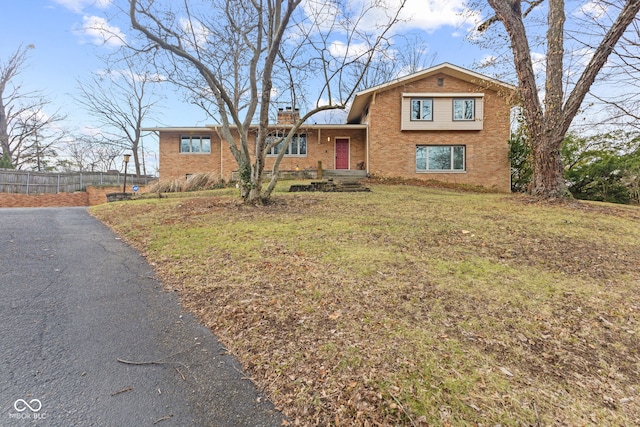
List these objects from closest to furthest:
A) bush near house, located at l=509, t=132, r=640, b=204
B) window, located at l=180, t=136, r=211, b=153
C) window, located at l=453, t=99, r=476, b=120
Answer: bush near house, located at l=509, t=132, r=640, b=204 → window, located at l=453, t=99, r=476, b=120 → window, located at l=180, t=136, r=211, b=153

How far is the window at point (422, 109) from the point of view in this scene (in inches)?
684

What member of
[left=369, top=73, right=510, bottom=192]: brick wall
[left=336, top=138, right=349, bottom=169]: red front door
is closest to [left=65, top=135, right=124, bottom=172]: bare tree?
[left=336, top=138, right=349, bottom=169]: red front door

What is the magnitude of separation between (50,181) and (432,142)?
22.8 meters

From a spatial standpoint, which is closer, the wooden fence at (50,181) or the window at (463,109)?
the wooden fence at (50,181)

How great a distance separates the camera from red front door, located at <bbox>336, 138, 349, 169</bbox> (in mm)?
20016

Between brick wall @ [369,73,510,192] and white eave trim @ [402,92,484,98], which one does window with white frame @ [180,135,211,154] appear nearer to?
brick wall @ [369,73,510,192]

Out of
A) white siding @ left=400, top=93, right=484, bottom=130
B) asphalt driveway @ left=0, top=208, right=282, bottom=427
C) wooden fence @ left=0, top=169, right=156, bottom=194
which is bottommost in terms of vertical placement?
asphalt driveway @ left=0, top=208, right=282, bottom=427

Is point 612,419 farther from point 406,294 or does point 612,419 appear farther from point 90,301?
point 90,301

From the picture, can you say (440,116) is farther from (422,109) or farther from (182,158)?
(182,158)

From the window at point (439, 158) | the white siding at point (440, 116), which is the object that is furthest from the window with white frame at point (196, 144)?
the window at point (439, 158)

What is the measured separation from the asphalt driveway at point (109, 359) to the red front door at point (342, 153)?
16.9 metres

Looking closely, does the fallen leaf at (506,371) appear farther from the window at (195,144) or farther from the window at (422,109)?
the window at (195,144)

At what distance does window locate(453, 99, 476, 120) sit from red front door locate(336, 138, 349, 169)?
258 inches

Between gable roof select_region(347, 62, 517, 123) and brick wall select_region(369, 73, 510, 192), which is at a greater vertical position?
gable roof select_region(347, 62, 517, 123)
